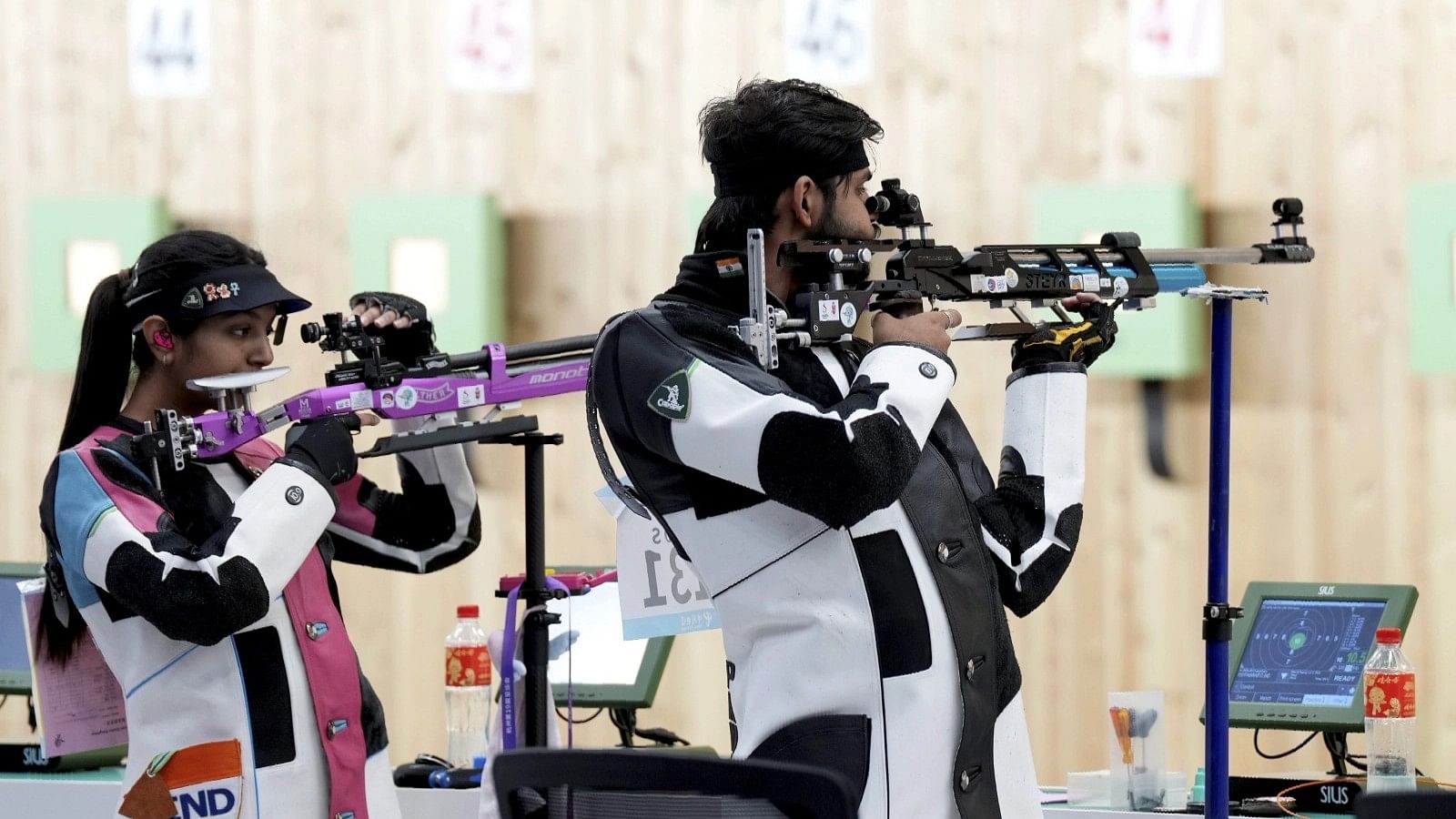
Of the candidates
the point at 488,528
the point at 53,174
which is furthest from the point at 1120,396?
the point at 53,174

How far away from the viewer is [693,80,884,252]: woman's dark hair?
72.9 inches

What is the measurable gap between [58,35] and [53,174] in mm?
327

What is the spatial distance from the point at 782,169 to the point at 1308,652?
4.42 ft

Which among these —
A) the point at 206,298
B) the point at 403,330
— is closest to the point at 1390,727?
the point at 403,330

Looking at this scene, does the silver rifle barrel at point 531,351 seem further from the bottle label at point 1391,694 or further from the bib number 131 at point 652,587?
the bottle label at point 1391,694

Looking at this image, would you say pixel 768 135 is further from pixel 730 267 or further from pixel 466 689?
pixel 466 689

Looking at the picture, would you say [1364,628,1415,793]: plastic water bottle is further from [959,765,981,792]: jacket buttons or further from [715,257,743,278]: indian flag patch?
[715,257,743,278]: indian flag patch

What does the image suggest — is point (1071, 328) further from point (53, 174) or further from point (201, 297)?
point (53, 174)

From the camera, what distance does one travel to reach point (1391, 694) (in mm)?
2514

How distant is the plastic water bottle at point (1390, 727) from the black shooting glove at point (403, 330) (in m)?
1.42

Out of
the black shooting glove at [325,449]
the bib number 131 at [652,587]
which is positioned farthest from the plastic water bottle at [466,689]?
the black shooting glove at [325,449]

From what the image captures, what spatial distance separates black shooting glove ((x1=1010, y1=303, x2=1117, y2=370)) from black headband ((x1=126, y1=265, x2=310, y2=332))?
1.04 metres

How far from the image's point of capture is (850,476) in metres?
1.69

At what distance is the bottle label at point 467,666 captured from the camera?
3027 millimetres
